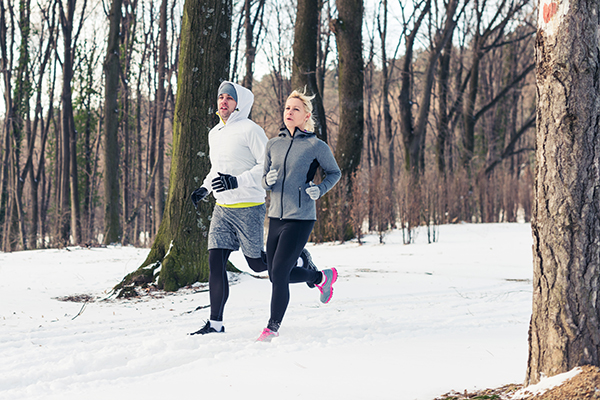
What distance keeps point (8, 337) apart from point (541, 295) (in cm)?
367

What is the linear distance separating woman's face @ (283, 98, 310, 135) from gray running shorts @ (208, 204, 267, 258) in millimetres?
695

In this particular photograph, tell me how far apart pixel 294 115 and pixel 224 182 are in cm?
71

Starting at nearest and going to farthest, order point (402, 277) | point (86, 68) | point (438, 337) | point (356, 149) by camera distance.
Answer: point (438, 337)
point (402, 277)
point (356, 149)
point (86, 68)

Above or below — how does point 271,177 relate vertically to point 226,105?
below

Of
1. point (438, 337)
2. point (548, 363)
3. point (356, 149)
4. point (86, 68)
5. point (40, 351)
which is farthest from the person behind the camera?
point (86, 68)

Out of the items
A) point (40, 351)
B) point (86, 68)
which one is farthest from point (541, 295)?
point (86, 68)

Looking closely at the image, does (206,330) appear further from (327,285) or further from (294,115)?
(294,115)

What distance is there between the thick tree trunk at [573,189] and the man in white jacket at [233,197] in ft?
7.09

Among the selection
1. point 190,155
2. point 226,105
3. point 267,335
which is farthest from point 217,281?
point 190,155

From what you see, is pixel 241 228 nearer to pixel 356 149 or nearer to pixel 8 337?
pixel 8 337

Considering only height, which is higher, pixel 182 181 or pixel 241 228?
pixel 182 181

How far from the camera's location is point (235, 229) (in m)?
3.99

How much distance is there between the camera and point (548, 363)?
238 cm

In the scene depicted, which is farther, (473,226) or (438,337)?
(473,226)
